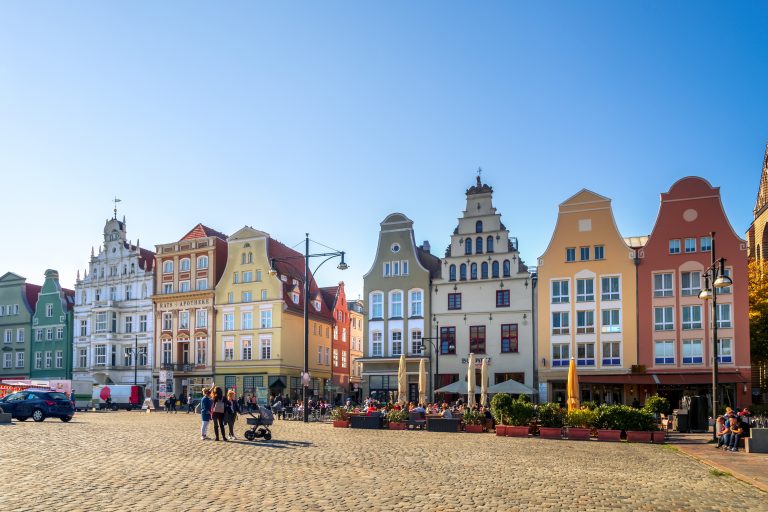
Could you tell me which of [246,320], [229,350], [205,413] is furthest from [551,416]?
[229,350]

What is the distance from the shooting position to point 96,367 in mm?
75938

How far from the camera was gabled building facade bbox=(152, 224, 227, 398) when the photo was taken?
71625 millimetres

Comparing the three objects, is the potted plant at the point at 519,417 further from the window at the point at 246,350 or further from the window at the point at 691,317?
the window at the point at 246,350

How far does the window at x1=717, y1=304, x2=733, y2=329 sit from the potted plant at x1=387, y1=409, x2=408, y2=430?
84.1ft

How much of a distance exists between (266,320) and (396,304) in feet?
47.3

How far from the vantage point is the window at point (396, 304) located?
5997 centimetres

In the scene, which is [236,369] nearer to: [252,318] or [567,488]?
[252,318]

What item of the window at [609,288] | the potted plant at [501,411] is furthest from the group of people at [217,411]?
the window at [609,288]

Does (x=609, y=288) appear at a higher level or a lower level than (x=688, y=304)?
higher

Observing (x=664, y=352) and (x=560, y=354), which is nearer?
(x=664, y=352)

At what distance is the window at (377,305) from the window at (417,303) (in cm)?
244

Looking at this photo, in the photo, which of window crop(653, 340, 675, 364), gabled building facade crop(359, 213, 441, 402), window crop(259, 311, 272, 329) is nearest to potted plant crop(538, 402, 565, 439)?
window crop(653, 340, 675, 364)

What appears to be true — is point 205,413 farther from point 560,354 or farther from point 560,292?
point 560,292

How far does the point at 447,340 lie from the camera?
190 feet
